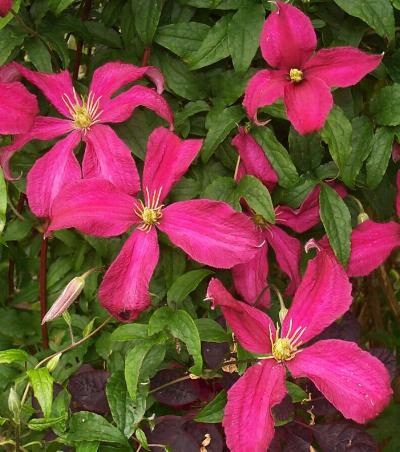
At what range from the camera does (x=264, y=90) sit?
2.73 feet

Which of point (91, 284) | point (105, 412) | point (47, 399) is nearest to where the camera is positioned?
point (47, 399)

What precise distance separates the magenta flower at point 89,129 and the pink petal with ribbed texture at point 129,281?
7 cm

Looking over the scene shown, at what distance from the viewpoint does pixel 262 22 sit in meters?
0.91

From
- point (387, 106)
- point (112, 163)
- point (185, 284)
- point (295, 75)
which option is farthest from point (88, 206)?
point (387, 106)

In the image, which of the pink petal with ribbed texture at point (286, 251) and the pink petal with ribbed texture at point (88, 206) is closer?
the pink petal with ribbed texture at point (88, 206)

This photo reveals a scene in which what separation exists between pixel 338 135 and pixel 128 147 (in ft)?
0.82

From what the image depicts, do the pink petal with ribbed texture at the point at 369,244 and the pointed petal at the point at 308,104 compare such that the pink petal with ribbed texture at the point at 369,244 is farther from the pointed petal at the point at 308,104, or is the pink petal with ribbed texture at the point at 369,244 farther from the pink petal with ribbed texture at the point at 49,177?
the pink petal with ribbed texture at the point at 49,177

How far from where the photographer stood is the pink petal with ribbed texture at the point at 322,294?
87 centimetres

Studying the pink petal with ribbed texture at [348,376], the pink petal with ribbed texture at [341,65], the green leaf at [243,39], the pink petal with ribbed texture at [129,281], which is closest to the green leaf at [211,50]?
the green leaf at [243,39]

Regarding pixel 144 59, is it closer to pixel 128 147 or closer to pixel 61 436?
pixel 128 147

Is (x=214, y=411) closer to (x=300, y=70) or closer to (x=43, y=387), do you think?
(x=43, y=387)

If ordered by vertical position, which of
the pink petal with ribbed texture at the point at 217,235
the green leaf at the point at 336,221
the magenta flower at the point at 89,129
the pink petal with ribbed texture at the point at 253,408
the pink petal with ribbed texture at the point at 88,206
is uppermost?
the magenta flower at the point at 89,129

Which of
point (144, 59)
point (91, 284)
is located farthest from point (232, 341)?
point (144, 59)

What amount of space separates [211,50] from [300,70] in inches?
5.0
